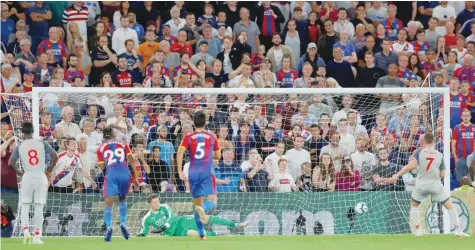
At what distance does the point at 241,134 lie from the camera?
23.4 meters

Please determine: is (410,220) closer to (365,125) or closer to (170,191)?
(365,125)

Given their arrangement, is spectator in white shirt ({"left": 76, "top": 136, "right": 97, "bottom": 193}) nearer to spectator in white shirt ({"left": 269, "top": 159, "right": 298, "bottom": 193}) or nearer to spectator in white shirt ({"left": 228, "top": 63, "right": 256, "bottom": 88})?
spectator in white shirt ({"left": 269, "top": 159, "right": 298, "bottom": 193})

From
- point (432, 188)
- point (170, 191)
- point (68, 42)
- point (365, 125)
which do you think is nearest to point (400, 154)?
point (365, 125)

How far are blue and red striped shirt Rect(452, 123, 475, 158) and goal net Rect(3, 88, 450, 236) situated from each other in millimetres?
2234

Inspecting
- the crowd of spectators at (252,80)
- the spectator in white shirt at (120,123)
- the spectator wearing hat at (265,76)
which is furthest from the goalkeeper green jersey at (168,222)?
the spectator wearing hat at (265,76)

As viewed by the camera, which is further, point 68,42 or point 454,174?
point 68,42

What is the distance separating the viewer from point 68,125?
903 inches

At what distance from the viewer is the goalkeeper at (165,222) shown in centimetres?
2148

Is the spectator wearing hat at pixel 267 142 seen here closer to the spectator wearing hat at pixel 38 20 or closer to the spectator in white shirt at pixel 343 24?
the spectator in white shirt at pixel 343 24

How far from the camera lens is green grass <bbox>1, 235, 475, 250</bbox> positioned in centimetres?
1794

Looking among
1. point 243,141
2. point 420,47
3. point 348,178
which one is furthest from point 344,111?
point 420,47

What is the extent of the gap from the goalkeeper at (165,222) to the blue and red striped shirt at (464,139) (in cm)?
639

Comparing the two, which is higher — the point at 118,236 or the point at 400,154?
the point at 400,154

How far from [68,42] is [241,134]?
5748 millimetres
